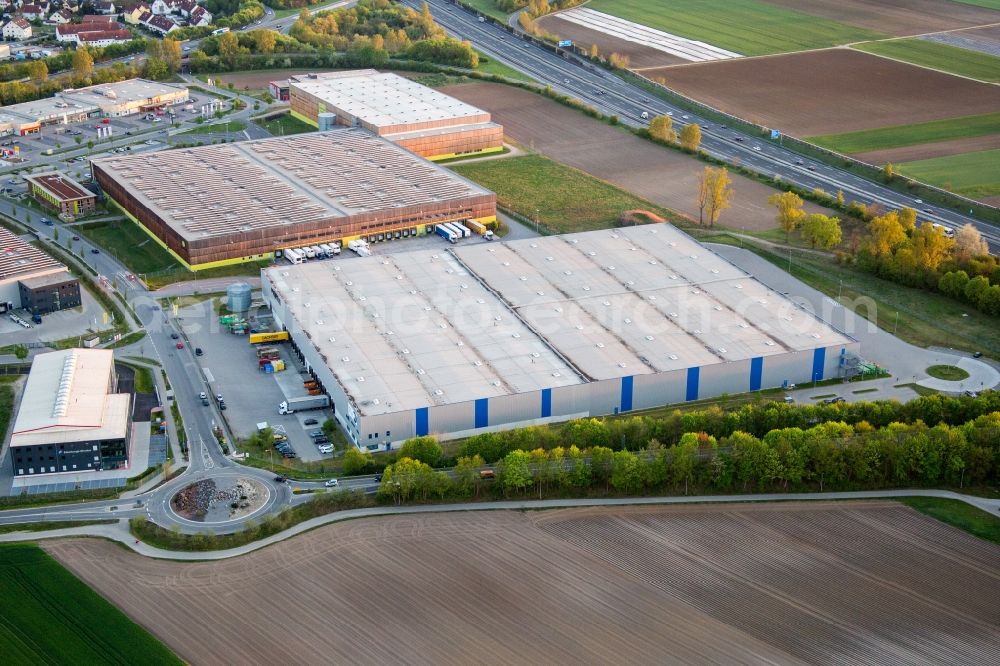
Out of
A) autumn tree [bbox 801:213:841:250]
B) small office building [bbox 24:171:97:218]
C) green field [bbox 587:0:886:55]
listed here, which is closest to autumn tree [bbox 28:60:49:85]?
small office building [bbox 24:171:97:218]

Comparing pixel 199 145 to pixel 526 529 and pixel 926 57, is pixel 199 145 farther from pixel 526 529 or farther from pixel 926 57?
pixel 926 57

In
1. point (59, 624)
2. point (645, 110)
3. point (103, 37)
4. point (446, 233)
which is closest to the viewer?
point (59, 624)

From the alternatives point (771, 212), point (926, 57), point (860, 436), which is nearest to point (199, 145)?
point (771, 212)

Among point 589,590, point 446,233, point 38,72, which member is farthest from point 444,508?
point 38,72

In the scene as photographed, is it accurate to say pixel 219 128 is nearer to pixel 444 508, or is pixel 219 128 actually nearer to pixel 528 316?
pixel 528 316

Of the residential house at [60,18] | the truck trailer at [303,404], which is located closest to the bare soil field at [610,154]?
the truck trailer at [303,404]

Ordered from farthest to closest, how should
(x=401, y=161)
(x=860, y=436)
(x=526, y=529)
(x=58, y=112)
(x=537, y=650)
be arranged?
(x=58, y=112) → (x=401, y=161) → (x=860, y=436) → (x=526, y=529) → (x=537, y=650)
